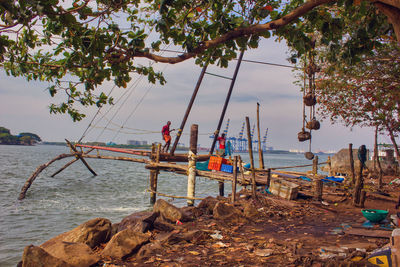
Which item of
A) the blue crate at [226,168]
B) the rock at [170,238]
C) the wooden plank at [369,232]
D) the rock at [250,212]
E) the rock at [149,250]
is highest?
the blue crate at [226,168]

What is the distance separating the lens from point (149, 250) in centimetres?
623

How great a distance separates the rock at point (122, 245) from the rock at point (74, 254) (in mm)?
289

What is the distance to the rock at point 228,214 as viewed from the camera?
27.9ft

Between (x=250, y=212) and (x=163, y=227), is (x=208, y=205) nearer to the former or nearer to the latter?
(x=250, y=212)

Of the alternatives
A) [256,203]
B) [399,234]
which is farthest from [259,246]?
[256,203]

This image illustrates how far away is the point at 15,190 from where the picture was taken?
2209 cm

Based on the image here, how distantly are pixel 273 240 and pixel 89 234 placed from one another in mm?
4517

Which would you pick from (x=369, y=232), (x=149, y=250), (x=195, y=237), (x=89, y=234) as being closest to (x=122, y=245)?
(x=149, y=250)

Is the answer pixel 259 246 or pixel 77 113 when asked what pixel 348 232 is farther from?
pixel 77 113

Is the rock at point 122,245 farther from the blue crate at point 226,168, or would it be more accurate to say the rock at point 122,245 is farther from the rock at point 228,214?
the blue crate at point 226,168

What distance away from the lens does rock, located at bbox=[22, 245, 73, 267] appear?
5355 mm

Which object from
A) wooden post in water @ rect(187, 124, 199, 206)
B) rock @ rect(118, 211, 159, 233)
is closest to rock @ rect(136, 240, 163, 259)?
rock @ rect(118, 211, 159, 233)

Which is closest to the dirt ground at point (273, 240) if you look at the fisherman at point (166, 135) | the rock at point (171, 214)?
the rock at point (171, 214)

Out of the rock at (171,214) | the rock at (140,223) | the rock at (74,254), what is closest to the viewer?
the rock at (74,254)
